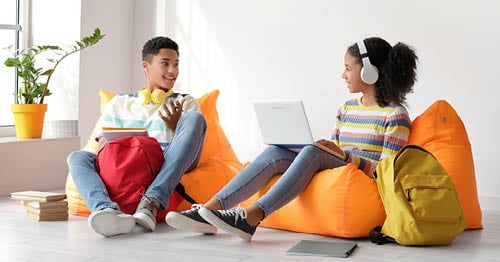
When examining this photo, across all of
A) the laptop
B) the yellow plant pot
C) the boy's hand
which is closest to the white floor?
the laptop

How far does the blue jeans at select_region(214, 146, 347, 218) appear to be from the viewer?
382 centimetres

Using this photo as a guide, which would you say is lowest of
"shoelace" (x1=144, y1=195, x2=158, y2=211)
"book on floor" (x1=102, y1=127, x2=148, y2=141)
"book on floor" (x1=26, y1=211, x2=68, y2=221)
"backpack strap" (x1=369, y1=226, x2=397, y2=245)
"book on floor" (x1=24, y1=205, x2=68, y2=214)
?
"book on floor" (x1=26, y1=211, x2=68, y2=221)

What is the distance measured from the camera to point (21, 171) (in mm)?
5414

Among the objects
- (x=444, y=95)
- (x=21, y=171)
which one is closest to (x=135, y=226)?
(x=21, y=171)

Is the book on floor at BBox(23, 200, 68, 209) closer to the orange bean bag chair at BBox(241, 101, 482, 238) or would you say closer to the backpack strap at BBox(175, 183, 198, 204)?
the backpack strap at BBox(175, 183, 198, 204)

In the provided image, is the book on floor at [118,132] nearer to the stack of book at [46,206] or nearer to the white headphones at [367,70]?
the stack of book at [46,206]

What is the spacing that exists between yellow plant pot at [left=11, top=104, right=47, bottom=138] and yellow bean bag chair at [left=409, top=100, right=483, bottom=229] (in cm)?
251

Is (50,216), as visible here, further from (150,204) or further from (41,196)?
(150,204)

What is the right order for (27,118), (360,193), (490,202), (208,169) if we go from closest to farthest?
(360,193), (208,169), (490,202), (27,118)

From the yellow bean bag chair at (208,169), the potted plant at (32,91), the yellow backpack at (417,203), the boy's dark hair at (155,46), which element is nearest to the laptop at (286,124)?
the yellow backpack at (417,203)

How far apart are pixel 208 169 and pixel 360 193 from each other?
104cm

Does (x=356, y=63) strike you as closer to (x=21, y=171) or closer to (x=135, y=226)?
(x=135, y=226)

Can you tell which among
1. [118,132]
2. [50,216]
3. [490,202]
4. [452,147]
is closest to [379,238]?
[452,147]

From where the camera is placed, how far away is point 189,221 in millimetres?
3754
